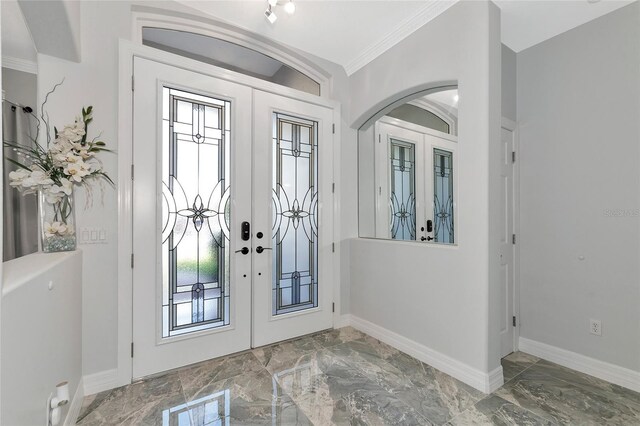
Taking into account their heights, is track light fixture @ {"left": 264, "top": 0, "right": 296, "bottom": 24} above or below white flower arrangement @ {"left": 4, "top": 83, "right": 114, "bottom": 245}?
above

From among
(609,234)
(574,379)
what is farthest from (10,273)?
(609,234)

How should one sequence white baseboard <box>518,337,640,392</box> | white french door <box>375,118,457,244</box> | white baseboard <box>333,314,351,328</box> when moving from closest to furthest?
white baseboard <box>518,337,640,392</box> → white french door <box>375,118,457,244</box> → white baseboard <box>333,314,351,328</box>

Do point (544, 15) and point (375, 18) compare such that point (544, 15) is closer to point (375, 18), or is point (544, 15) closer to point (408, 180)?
point (375, 18)

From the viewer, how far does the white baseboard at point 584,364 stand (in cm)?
224

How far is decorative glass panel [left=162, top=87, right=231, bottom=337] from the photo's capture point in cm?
245

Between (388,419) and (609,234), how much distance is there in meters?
2.23

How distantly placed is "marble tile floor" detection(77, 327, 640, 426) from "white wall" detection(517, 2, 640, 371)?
1.51 ft

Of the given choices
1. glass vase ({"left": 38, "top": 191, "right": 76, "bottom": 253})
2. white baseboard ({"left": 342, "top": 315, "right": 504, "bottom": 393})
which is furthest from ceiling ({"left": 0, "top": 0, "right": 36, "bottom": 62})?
white baseboard ({"left": 342, "top": 315, "right": 504, "bottom": 393})

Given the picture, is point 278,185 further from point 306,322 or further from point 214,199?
point 306,322

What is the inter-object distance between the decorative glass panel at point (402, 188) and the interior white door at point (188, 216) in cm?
170

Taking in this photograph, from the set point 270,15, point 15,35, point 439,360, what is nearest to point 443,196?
point 439,360

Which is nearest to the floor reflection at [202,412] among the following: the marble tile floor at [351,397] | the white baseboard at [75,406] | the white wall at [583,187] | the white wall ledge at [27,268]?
the marble tile floor at [351,397]

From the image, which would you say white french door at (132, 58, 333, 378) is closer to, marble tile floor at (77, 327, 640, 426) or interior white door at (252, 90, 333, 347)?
interior white door at (252, 90, 333, 347)

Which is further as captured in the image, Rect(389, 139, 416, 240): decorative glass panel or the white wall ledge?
Rect(389, 139, 416, 240): decorative glass panel
